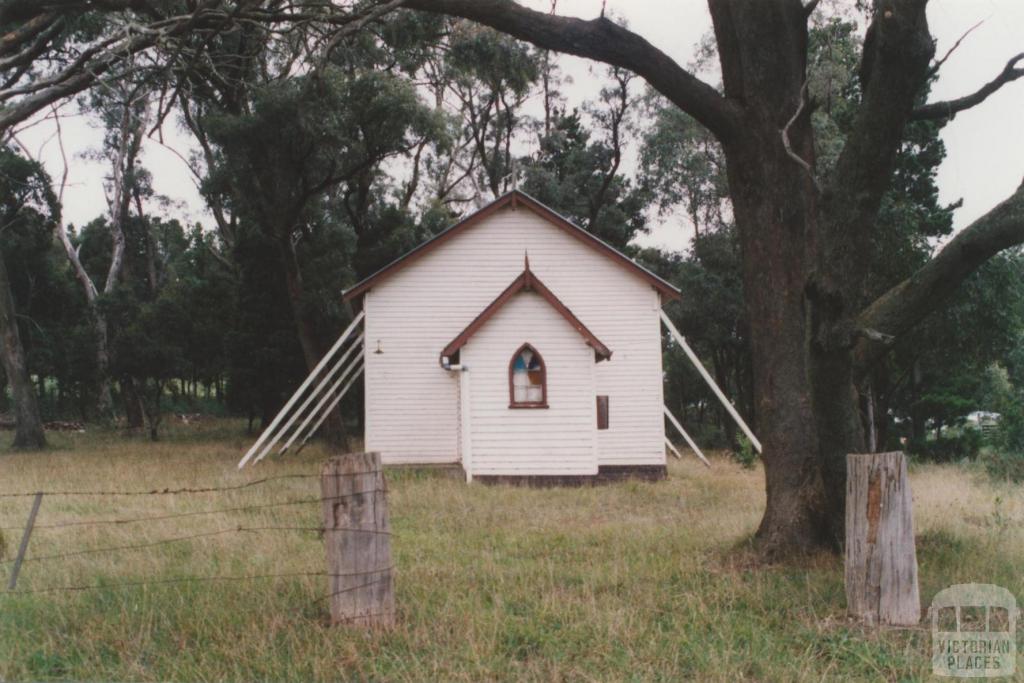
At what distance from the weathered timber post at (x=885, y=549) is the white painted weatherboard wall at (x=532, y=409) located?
38.6ft

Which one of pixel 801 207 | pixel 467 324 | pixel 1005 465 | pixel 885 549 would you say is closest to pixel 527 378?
pixel 467 324

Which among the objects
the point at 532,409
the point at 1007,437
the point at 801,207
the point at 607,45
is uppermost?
the point at 607,45

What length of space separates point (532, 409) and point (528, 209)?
5536 millimetres

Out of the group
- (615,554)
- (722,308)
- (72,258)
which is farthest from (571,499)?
(72,258)

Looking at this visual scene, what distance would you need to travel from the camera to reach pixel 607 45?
789 centimetres

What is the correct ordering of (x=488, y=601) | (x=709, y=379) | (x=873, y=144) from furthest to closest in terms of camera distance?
(x=709, y=379) → (x=873, y=144) → (x=488, y=601)

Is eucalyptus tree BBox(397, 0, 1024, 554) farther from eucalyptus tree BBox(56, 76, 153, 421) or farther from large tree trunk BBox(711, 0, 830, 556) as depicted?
eucalyptus tree BBox(56, 76, 153, 421)

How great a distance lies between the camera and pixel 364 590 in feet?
19.9

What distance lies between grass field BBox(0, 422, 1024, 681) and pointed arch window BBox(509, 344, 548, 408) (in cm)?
528

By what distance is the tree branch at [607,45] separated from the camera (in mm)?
7883

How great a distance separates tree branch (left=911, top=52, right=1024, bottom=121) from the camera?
735 cm

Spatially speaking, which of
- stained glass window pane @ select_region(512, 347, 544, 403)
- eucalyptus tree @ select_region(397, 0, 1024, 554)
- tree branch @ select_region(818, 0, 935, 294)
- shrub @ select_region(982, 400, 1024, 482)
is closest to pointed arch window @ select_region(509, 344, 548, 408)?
stained glass window pane @ select_region(512, 347, 544, 403)

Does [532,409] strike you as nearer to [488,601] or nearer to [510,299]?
[510,299]
